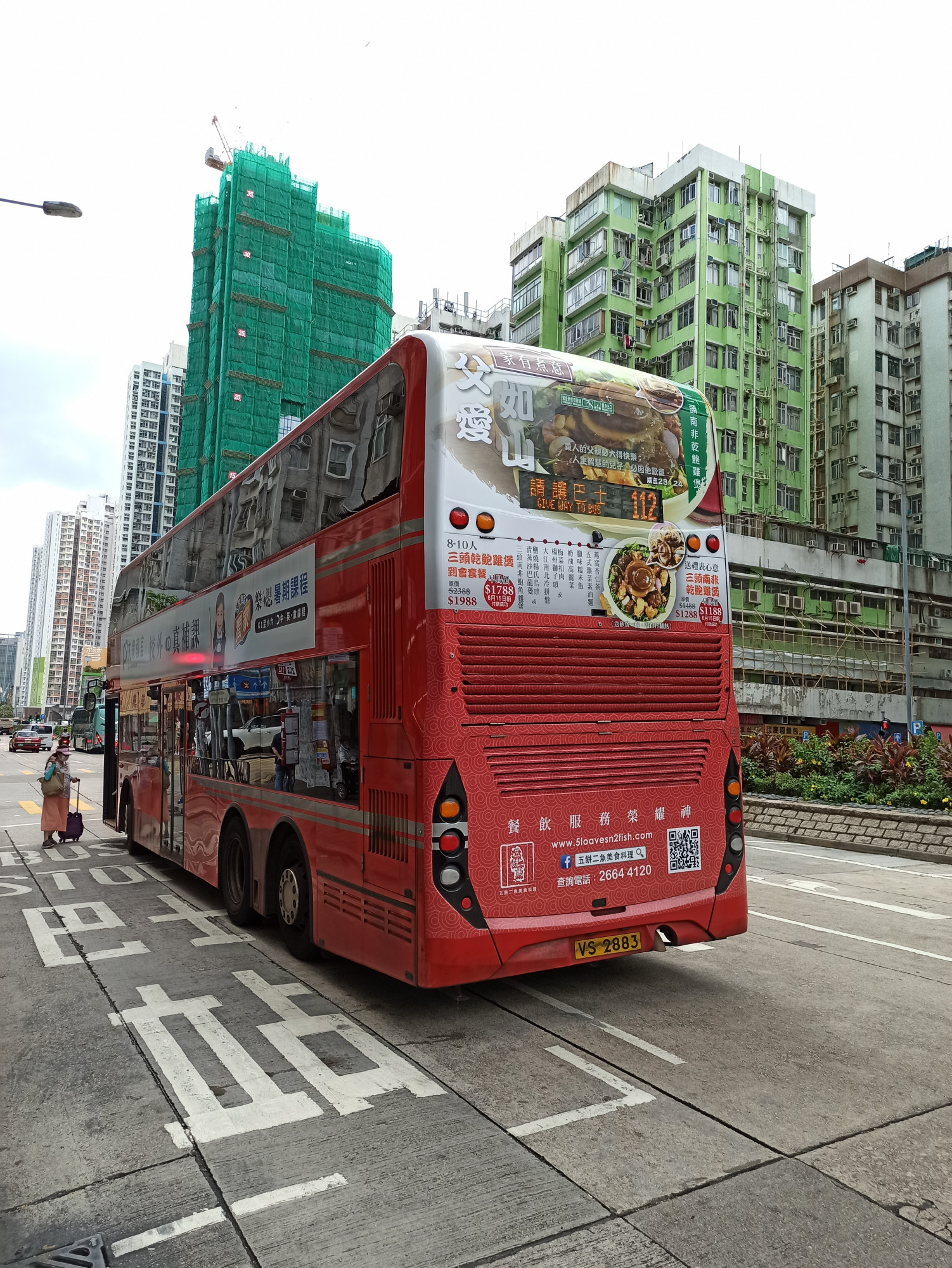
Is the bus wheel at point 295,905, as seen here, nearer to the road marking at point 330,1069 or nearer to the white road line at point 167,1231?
the road marking at point 330,1069

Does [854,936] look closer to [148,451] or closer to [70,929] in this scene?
[70,929]

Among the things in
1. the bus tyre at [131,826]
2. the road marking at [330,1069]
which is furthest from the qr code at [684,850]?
the bus tyre at [131,826]

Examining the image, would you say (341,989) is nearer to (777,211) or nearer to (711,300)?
(711,300)

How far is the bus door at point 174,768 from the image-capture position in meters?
10.2

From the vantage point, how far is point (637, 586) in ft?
19.1

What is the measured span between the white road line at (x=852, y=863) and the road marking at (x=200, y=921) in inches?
339

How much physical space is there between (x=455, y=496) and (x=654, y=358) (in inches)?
1919

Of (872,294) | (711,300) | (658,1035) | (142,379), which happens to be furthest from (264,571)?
(142,379)

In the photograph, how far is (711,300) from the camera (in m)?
47.8

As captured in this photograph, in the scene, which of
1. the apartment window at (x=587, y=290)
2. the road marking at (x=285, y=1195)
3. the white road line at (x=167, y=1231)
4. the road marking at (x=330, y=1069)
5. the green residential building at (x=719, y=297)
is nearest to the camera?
the white road line at (x=167, y=1231)

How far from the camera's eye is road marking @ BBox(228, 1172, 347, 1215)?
10.9 ft

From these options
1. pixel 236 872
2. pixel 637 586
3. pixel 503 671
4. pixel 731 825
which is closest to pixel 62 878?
pixel 236 872

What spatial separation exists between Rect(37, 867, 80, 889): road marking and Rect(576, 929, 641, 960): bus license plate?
24.2 feet

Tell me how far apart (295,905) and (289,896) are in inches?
5.9
